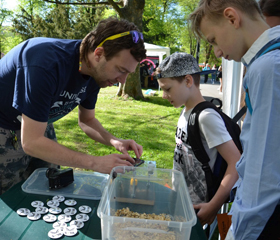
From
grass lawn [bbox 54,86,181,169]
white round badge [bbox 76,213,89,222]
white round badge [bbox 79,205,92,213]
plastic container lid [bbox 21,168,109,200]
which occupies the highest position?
white round badge [bbox 76,213,89,222]

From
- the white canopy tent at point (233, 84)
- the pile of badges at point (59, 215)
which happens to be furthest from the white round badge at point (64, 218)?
the white canopy tent at point (233, 84)

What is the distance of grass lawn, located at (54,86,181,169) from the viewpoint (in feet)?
15.2

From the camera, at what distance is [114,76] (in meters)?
1.74

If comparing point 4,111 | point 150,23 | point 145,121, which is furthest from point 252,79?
point 150,23

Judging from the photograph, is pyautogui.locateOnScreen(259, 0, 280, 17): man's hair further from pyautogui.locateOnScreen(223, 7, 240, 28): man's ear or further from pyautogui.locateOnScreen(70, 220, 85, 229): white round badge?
pyautogui.locateOnScreen(70, 220, 85, 229): white round badge

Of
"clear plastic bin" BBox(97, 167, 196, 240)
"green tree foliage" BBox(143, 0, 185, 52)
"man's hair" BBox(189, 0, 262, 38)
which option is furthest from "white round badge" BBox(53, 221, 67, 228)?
"green tree foliage" BBox(143, 0, 185, 52)

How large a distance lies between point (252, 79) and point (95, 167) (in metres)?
0.94

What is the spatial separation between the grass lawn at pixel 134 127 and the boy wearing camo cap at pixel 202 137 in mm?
2264

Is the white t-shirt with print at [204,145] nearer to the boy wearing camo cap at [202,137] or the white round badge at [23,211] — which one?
the boy wearing camo cap at [202,137]

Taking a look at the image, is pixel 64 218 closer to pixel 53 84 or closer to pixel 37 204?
pixel 37 204

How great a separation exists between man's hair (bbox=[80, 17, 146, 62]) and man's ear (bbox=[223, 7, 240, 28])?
751 millimetres

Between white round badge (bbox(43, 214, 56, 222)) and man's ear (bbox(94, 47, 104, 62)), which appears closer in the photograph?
white round badge (bbox(43, 214, 56, 222))

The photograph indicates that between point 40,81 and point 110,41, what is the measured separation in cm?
51

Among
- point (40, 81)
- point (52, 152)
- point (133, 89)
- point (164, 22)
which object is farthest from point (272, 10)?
point (164, 22)
